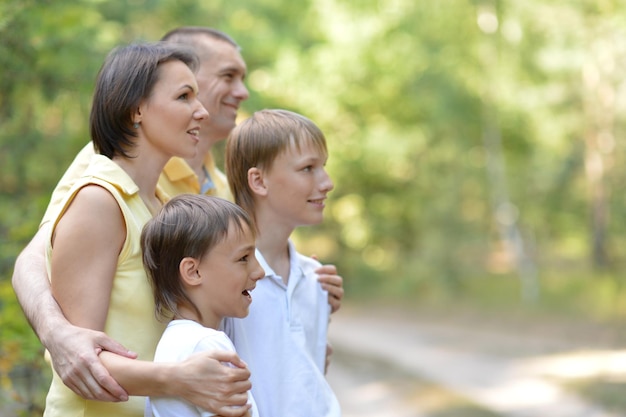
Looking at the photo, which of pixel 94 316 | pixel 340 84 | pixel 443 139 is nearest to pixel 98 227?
pixel 94 316

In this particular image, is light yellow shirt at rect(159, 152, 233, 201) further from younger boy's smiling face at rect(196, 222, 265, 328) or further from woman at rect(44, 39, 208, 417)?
younger boy's smiling face at rect(196, 222, 265, 328)

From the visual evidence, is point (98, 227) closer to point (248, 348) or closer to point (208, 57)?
point (248, 348)

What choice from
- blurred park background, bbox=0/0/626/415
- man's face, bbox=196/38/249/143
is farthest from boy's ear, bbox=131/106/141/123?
blurred park background, bbox=0/0/626/415

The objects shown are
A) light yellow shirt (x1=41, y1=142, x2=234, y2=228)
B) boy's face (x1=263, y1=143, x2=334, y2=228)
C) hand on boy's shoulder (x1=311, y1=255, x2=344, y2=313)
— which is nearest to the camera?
light yellow shirt (x1=41, y1=142, x2=234, y2=228)

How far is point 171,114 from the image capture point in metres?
2.31

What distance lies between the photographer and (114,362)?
2.05 meters

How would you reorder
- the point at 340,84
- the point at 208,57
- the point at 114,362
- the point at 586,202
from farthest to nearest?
the point at 340,84 < the point at 586,202 < the point at 208,57 < the point at 114,362

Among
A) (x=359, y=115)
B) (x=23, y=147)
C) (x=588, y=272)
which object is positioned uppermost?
(x=359, y=115)

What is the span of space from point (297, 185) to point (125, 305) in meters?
0.67

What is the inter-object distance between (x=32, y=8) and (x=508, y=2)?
12.6 meters

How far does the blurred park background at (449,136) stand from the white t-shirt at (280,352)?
Answer: 5544mm

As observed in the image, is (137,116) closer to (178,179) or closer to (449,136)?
(178,179)

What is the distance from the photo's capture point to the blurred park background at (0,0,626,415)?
13.9 meters

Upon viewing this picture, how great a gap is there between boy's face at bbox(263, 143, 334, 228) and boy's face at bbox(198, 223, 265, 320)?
0.39m
